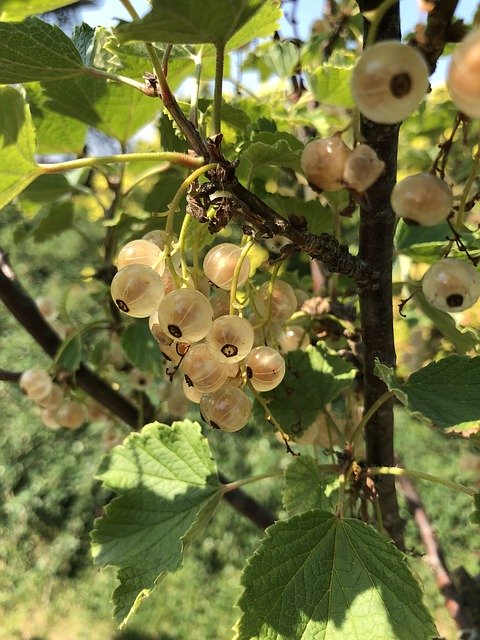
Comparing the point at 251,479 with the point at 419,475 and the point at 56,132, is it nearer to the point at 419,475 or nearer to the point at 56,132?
the point at 419,475

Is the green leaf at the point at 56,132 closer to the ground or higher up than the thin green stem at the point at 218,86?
closer to the ground

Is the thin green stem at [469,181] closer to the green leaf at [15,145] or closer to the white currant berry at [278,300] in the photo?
the white currant berry at [278,300]

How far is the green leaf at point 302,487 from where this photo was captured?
2.41 ft

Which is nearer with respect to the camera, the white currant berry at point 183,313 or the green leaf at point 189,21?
the green leaf at point 189,21

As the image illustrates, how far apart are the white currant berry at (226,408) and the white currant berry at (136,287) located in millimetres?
132

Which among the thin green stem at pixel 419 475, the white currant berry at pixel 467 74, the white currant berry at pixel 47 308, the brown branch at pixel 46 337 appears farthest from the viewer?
the white currant berry at pixel 47 308

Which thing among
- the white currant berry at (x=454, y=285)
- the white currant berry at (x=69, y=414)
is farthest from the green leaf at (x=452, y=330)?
the white currant berry at (x=69, y=414)

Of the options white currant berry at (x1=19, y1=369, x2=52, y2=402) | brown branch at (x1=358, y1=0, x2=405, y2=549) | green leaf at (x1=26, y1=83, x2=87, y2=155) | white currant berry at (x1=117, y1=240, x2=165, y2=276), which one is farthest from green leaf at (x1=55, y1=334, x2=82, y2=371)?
brown branch at (x1=358, y1=0, x2=405, y2=549)

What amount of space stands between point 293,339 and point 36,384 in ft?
1.69

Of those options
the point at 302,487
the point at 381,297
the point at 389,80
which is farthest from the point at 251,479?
the point at 389,80

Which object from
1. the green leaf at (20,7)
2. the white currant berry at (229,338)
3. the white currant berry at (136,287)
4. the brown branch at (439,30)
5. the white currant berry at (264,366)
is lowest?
the white currant berry at (264,366)

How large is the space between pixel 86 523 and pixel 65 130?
8.69 ft

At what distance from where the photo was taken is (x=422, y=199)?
20.0 inches

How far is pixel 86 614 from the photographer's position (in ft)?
8.98
